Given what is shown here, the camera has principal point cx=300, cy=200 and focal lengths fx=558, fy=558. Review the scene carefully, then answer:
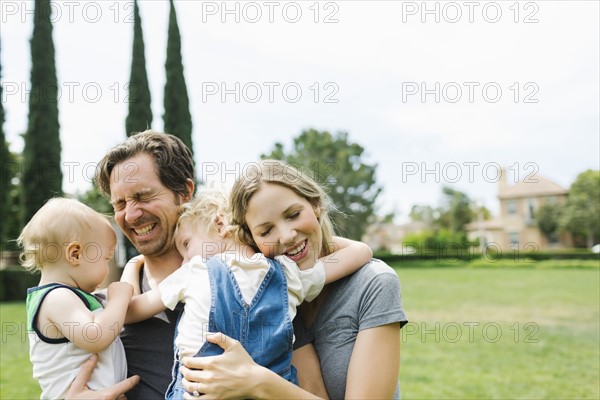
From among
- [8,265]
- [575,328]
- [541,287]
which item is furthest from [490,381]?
[8,265]

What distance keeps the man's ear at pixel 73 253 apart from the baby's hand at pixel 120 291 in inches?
7.1

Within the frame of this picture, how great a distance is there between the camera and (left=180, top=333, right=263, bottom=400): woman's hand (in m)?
1.77

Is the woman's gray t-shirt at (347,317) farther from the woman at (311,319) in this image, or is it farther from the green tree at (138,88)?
the green tree at (138,88)

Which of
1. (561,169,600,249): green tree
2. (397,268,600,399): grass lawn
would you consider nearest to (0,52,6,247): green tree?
(397,268,600,399): grass lawn

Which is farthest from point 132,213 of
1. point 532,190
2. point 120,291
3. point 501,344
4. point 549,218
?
point 532,190

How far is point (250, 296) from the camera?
6.36ft

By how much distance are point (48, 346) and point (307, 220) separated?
3.85 ft

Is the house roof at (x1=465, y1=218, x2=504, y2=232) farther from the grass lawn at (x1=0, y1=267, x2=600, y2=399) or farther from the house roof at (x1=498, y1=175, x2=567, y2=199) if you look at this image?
the grass lawn at (x1=0, y1=267, x2=600, y2=399)

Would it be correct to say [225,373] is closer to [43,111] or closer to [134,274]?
[134,274]

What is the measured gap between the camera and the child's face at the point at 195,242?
2.29 meters

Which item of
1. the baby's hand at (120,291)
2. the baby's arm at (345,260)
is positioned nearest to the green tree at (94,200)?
the baby's hand at (120,291)

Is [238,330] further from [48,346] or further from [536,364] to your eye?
[536,364]

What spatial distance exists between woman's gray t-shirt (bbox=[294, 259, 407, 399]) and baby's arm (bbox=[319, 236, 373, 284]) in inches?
1.3

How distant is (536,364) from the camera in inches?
380
